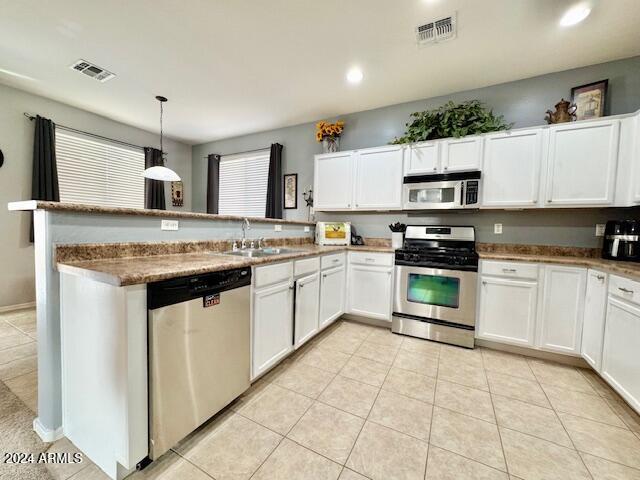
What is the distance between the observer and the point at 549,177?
7.88ft

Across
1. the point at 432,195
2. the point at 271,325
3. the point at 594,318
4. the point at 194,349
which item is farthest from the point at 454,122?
the point at 194,349

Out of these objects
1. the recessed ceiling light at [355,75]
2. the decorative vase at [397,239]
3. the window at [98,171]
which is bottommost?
the decorative vase at [397,239]

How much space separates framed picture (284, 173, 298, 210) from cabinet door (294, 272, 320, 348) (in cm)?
200

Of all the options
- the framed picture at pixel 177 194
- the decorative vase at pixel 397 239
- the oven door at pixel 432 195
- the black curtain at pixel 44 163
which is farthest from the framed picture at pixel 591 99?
the black curtain at pixel 44 163

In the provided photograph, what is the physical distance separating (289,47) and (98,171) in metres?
3.77

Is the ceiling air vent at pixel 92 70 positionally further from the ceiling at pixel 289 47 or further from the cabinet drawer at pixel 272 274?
the cabinet drawer at pixel 272 274

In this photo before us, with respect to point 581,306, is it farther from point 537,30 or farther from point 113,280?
point 113,280

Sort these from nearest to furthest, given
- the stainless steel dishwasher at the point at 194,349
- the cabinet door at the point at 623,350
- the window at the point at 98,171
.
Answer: the stainless steel dishwasher at the point at 194,349
the cabinet door at the point at 623,350
the window at the point at 98,171

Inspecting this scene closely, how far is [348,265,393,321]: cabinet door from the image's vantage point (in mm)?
2932

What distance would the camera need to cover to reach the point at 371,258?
3.01 m

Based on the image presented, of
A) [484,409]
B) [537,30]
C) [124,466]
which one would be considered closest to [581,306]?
[484,409]

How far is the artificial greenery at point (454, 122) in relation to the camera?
268 centimetres

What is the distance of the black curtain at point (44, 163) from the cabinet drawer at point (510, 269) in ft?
17.8

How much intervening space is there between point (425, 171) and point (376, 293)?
59.3 inches
